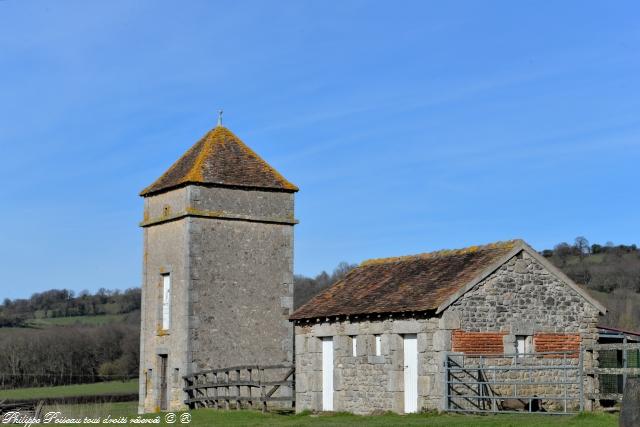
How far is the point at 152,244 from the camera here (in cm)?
3159

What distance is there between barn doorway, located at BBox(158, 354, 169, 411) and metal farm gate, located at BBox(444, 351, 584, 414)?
34.8 ft

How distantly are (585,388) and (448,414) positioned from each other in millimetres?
3618

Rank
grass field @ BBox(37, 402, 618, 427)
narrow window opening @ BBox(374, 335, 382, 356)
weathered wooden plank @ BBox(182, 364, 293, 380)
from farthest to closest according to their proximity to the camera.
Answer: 1. weathered wooden plank @ BBox(182, 364, 293, 380)
2. narrow window opening @ BBox(374, 335, 382, 356)
3. grass field @ BBox(37, 402, 618, 427)

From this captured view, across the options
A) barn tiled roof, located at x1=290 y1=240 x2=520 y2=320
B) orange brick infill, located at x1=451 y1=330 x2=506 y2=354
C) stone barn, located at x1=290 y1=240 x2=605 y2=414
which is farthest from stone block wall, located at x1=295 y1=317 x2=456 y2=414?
barn tiled roof, located at x1=290 y1=240 x2=520 y2=320

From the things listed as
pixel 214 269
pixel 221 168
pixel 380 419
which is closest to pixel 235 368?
pixel 214 269

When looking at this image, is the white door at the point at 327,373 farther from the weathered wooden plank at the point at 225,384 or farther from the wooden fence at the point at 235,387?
the weathered wooden plank at the point at 225,384

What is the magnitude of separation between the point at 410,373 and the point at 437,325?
1445 mm

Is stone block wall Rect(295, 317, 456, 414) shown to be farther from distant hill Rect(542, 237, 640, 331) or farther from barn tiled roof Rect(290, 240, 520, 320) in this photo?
distant hill Rect(542, 237, 640, 331)

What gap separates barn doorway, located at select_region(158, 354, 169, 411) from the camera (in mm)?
30223

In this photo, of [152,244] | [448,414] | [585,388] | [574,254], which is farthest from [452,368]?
[574,254]

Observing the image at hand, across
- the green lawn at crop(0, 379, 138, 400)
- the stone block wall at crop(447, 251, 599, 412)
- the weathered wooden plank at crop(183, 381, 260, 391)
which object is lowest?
the green lawn at crop(0, 379, 138, 400)

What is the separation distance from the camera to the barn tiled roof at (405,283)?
23.2 meters

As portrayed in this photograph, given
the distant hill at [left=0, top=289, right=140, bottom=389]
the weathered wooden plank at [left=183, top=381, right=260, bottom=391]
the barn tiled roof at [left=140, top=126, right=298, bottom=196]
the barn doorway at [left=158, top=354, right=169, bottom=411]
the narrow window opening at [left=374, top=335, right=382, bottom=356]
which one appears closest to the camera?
the narrow window opening at [left=374, top=335, right=382, bottom=356]

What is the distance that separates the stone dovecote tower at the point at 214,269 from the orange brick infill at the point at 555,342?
29.6 ft
